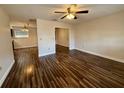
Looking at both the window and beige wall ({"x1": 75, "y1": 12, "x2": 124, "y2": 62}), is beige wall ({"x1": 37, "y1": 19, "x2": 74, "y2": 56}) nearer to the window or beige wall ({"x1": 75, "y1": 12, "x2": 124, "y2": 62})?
beige wall ({"x1": 75, "y1": 12, "x2": 124, "y2": 62})

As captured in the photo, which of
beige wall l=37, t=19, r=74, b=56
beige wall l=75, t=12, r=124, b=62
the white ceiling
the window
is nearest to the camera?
the white ceiling

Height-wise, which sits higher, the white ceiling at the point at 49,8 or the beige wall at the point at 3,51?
the white ceiling at the point at 49,8

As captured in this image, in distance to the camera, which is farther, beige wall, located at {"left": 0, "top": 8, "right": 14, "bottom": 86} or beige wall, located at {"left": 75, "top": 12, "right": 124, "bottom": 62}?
beige wall, located at {"left": 75, "top": 12, "right": 124, "bottom": 62}

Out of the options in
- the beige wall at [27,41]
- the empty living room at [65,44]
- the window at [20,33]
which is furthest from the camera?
the beige wall at [27,41]

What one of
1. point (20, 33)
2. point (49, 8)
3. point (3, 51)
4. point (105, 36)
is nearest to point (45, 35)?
point (49, 8)

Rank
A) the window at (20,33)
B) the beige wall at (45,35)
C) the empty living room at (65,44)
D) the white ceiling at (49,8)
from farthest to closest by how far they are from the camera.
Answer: the window at (20,33) < the beige wall at (45,35) < the white ceiling at (49,8) < the empty living room at (65,44)

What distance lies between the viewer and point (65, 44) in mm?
9219

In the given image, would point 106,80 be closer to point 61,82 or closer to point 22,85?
point 61,82

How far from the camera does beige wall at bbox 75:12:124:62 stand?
13.6 ft

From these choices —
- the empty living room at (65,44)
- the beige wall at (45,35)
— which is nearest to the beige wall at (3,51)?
the empty living room at (65,44)

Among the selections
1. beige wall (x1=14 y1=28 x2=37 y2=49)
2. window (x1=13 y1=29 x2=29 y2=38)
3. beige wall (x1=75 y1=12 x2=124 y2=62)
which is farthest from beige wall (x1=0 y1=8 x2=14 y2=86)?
beige wall (x1=14 y1=28 x2=37 y2=49)

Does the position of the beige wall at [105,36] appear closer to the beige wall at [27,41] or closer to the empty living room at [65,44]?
the empty living room at [65,44]

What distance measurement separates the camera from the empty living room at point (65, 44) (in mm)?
2775
